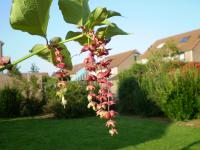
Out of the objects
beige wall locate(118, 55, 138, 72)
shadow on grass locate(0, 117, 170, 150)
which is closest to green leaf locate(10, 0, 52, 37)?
shadow on grass locate(0, 117, 170, 150)

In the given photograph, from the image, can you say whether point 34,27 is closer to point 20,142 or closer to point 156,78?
point 20,142

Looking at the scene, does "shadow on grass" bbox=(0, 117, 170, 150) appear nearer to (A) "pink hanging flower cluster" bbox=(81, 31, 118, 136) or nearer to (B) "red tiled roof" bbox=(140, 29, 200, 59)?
(A) "pink hanging flower cluster" bbox=(81, 31, 118, 136)

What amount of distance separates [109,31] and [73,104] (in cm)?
1708

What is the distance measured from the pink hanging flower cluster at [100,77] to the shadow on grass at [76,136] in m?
8.58

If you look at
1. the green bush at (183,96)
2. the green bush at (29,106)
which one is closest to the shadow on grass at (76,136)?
the green bush at (183,96)

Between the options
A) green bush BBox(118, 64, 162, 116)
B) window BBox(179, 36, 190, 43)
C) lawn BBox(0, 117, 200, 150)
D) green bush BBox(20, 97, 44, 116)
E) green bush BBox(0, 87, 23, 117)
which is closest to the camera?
lawn BBox(0, 117, 200, 150)

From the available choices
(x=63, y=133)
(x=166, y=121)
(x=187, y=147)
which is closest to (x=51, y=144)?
(x=63, y=133)

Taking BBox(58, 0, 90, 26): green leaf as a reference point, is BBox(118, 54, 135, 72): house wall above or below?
above

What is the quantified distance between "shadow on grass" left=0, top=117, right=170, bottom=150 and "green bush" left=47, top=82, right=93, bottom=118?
11.5ft

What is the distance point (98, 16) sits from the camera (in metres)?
0.67

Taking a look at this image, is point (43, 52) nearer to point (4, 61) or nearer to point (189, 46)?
point (4, 61)

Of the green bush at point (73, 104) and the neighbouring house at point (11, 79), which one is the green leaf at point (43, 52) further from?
the neighbouring house at point (11, 79)

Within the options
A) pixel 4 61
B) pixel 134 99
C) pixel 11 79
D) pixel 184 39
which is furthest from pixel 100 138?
pixel 184 39

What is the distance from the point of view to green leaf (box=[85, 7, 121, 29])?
2.19 feet
